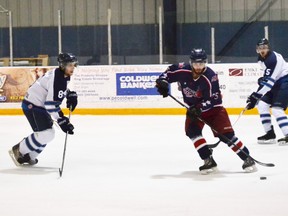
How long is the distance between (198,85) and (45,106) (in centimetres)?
127

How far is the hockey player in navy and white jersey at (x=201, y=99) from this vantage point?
505 cm

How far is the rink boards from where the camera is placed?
10641mm

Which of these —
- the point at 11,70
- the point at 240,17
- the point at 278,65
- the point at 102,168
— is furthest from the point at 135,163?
the point at 240,17

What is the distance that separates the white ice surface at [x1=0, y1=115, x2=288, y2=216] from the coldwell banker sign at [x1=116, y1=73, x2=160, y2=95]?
2.78 metres

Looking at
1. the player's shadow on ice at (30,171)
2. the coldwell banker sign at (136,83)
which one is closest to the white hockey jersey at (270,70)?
the player's shadow on ice at (30,171)

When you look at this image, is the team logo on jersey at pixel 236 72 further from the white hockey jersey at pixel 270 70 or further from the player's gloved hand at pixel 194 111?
the player's gloved hand at pixel 194 111

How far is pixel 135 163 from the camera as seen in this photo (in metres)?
5.88

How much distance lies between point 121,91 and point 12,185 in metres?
6.24

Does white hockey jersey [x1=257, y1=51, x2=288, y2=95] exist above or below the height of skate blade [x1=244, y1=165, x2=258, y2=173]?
above

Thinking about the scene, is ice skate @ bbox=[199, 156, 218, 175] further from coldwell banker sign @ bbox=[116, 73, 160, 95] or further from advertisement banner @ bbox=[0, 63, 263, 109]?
coldwell banker sign @ bbox=[116, 73, 160, 95]

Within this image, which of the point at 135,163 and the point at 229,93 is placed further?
the point at 229,93

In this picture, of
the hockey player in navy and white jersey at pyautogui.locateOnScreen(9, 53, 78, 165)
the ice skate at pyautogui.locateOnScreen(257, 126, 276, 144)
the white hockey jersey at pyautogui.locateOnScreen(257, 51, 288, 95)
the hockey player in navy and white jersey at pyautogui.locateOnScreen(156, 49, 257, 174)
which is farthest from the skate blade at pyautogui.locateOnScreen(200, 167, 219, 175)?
Result: the ice skate at pyautogui.locateOnScreen(257, 126, 276, 144)

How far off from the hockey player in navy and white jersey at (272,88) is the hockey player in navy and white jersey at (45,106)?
2192mm

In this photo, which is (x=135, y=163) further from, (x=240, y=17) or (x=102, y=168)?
(x=240, y=17)
